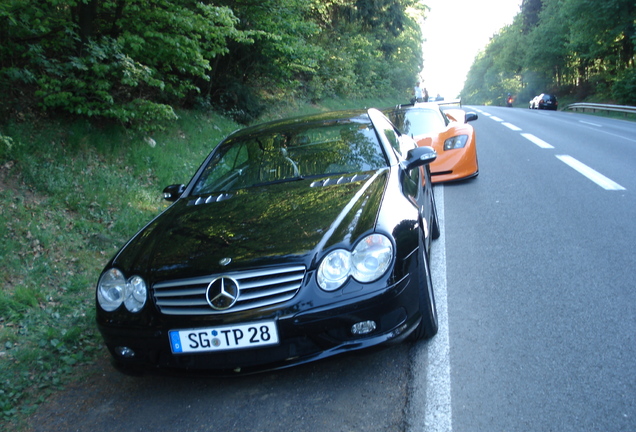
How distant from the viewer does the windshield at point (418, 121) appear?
852cm

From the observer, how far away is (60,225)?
222 inches

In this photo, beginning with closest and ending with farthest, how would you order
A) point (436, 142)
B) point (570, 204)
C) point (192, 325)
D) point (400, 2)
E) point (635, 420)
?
1. point (635, 420)
2. point (192, 325)
3. point (570, 204)
4. point (436, 142)
5. point (400, 2)

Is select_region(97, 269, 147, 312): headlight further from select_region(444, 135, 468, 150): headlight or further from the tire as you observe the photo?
select_region(444, 135, 468, 150): headlight

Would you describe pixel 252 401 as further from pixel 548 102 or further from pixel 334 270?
pixel 548 102

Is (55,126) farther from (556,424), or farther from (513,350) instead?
(556,424)

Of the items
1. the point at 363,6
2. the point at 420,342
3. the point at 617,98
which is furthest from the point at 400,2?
the point at 420,342

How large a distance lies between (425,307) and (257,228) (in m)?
1.07

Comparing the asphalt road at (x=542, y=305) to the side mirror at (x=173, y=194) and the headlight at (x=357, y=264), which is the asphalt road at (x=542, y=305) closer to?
the headlight at (x=357, y=264)

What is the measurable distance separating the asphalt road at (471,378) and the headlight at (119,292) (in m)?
0.57

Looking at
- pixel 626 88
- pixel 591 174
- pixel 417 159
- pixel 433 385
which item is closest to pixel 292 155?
pixel 417 159

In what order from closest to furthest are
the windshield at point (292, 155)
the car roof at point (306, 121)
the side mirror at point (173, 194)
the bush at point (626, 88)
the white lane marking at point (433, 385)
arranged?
the white lane marking at point (433, 385) < the windshield at point (292, 155) < the side mirror at point (173, 194) < the car roof at point (306, 121) < the bush at point (626, 88)

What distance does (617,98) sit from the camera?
103 feet

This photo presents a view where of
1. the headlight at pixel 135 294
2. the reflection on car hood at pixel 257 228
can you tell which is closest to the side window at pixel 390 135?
the reflection on car hood at pixel 257 228

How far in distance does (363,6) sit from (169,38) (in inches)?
616
